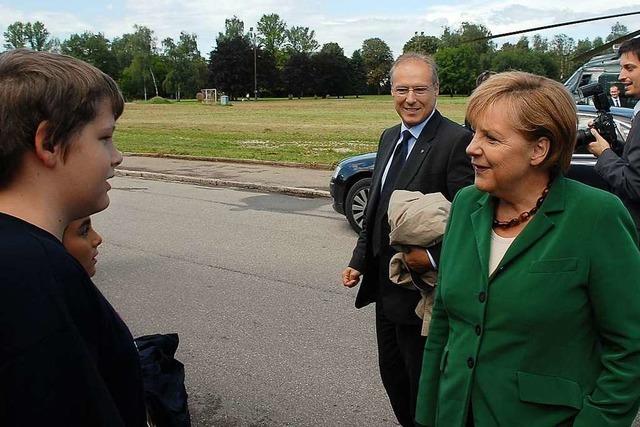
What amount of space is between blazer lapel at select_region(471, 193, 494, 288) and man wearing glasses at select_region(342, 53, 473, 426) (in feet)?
1.88

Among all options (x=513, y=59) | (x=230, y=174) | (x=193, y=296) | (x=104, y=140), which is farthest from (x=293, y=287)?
(x=513, y=59)

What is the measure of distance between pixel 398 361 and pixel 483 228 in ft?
3.75

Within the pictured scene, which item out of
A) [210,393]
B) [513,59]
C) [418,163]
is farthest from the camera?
[513,59]

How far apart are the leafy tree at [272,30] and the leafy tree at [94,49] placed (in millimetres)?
32072

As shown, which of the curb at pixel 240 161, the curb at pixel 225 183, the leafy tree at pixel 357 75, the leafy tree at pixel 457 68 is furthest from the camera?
the leafy tree at pixel 357 75

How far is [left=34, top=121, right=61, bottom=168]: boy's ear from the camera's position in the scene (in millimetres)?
1166

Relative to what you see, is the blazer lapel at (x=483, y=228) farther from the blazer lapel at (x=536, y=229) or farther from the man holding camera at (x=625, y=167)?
the man holding camera at (x=625, y=167)

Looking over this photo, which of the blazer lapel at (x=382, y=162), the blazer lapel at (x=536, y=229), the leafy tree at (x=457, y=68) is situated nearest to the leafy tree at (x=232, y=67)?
the leafy tree at (x=457, y=68)

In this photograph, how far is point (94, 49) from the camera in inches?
4166

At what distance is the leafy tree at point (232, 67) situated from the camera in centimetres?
10062

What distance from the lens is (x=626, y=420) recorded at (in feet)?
5.58

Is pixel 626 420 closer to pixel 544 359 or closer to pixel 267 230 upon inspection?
pixel 544 359

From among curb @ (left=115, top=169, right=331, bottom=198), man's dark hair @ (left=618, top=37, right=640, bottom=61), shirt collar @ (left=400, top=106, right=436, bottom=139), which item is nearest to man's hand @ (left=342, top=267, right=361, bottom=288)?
shirt collar @ (left=400, top=106, right=436, bottom=139)

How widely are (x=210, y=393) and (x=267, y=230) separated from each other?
4.57m
